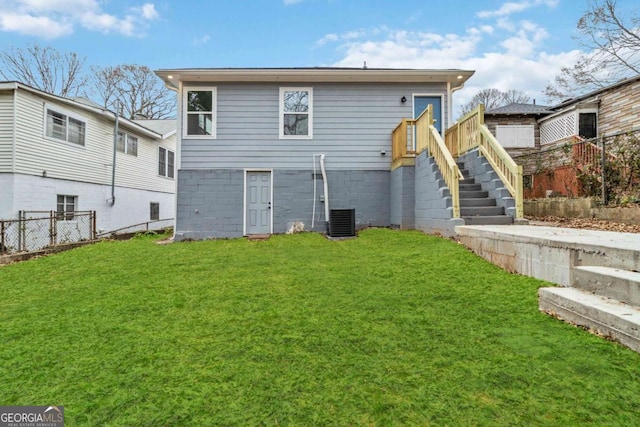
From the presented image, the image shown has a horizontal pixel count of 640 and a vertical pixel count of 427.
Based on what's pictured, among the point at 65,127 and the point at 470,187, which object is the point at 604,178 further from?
the point at 65,127

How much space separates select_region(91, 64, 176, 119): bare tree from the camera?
20953mm

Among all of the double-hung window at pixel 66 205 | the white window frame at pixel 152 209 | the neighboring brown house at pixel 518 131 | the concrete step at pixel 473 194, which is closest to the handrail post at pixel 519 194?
the concrete step at pixel 473 194

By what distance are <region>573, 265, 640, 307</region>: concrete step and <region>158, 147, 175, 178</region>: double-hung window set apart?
54.7ft

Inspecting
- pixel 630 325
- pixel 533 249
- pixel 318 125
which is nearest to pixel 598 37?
pixel 318 125

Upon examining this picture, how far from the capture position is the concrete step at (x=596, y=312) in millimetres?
1809

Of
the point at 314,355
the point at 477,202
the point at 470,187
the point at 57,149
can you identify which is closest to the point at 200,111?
the point at 57,149

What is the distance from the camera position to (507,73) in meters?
27.2

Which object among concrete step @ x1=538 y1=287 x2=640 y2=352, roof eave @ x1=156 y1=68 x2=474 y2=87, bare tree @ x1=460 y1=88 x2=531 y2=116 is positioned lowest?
concrete step @ x1=538 y1=287 x2=640 y2=352

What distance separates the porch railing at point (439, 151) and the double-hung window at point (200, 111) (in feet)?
17.4

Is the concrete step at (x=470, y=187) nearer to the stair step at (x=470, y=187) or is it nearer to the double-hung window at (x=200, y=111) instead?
the stair step at (x=470, y=187)

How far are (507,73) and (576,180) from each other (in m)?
24.9

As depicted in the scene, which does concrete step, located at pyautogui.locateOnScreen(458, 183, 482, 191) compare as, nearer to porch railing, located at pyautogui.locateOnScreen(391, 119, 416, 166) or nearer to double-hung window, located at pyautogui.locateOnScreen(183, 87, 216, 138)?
porch railing, located at pyautogui.locateOnScreen(391, 119, 416, 166)

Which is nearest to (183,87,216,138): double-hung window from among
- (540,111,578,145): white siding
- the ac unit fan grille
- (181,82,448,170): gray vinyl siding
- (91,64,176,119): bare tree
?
(181,82,448,170): gray vinyl siding

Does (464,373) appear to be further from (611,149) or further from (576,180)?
(576,180)
